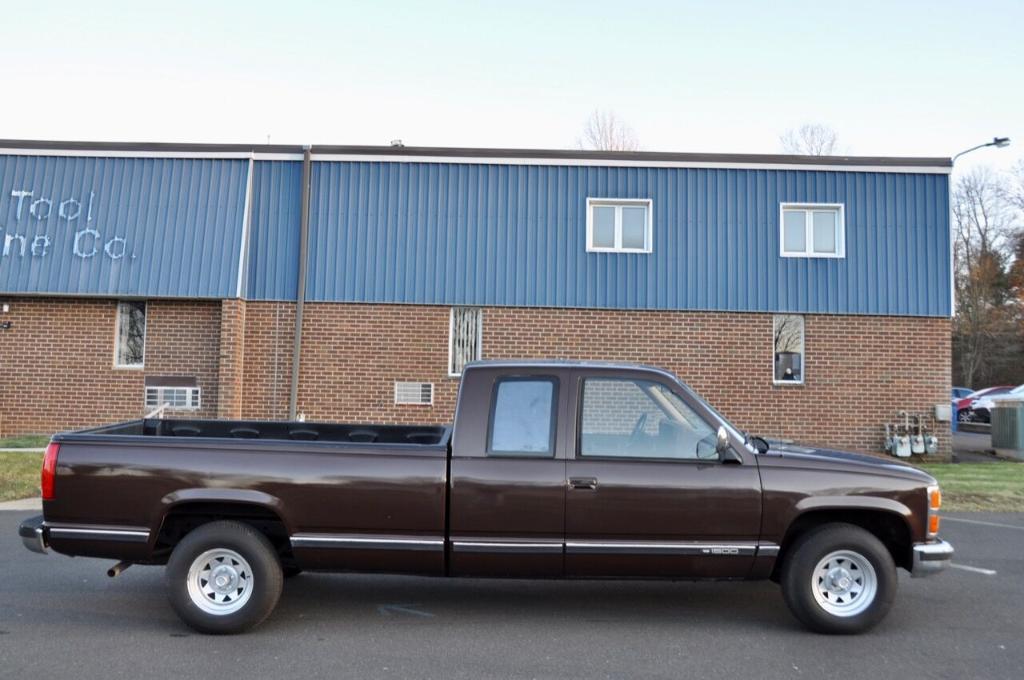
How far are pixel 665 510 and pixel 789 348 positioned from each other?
1091cm

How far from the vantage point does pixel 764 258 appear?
15.5 m

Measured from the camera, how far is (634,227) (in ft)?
51.8

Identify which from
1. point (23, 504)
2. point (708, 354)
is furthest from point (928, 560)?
point (23, 504)

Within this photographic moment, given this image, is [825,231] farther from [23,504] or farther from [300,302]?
[23,504]

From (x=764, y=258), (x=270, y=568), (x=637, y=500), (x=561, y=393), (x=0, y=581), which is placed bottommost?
(x=0, y=581)

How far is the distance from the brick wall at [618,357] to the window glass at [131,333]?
703mm

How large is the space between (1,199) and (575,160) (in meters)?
10.5

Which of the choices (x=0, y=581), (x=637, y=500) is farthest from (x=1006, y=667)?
(x=0, y=581)

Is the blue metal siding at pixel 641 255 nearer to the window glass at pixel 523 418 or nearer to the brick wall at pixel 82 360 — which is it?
the brick wall at pixel 82 360

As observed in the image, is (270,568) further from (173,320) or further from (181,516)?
(173,320)

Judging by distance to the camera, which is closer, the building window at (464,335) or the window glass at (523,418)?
the window glass at (523,418)

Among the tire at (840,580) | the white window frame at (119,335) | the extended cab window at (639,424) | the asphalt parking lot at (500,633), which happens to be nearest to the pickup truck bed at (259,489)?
the asphalt parking lot at (500,633)

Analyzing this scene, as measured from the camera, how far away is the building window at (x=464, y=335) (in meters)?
15.7

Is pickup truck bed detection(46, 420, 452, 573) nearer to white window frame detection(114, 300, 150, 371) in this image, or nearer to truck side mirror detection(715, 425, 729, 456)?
truck side mirror detection(715, 425, 729, 456)
